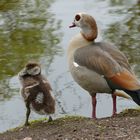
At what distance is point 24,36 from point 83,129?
6.60 m

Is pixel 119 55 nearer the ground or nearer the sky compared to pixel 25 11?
nearer the sky

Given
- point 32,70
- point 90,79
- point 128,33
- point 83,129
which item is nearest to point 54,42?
point 128,33

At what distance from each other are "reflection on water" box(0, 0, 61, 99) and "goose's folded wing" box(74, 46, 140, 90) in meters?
2.92

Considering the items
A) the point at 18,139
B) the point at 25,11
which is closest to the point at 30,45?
the point at 25,11

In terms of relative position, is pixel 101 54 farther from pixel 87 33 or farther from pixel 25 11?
pixel 25 11

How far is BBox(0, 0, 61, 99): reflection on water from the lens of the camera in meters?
11.8

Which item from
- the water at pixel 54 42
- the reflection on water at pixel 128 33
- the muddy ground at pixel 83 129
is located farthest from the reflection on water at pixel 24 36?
the muddy ground at pixel 83 129

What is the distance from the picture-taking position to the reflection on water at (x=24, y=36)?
1182cm

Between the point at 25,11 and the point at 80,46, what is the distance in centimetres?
740

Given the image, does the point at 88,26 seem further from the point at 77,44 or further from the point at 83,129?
the point at 83,129

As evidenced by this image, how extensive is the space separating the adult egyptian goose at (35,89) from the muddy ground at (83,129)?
0.29 metres

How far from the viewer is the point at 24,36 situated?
1359cm

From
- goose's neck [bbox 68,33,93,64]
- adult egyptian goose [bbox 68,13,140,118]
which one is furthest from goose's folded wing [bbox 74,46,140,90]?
goose's neck [bbox 68,33,93,64]

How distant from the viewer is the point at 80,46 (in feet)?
27.5
